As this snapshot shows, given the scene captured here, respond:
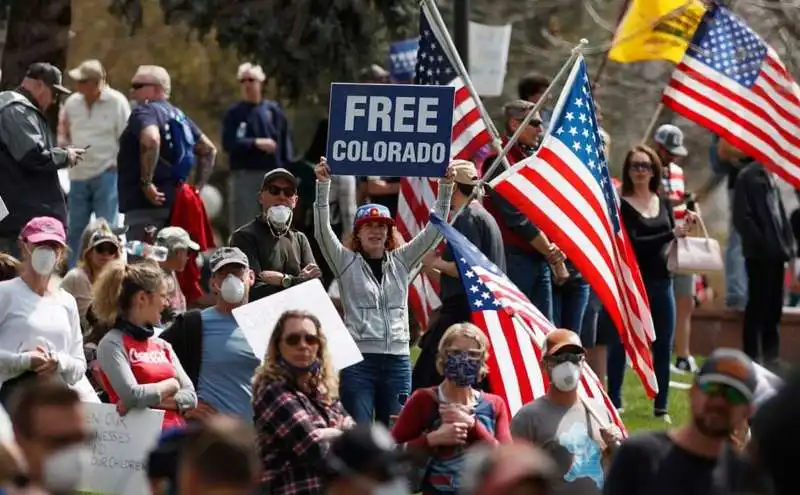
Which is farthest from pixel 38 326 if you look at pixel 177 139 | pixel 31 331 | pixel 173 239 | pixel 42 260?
pixel 177 139

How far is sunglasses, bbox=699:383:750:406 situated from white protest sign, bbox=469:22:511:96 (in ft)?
44.4

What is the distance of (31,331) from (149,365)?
0.60m

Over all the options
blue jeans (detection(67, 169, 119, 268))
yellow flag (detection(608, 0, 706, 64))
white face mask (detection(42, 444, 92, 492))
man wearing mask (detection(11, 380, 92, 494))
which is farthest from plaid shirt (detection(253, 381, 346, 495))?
blue jeans (detection(67, 169, 119, 268))

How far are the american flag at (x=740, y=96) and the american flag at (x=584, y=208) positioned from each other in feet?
7.16

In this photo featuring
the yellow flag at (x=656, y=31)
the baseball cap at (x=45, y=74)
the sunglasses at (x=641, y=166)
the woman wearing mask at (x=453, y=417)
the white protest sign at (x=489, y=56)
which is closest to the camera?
the woman wearing mask at (x=453, y=417)

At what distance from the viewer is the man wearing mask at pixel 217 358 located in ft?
38.9

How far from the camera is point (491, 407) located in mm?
11016

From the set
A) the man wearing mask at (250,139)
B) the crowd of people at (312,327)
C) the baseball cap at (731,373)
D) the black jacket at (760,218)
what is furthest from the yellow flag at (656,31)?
the baseball cap at (731,373)

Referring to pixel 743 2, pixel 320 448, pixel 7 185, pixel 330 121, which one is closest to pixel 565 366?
pixel 320 448

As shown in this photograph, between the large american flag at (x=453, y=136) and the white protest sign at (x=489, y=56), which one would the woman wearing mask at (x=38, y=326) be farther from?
the white protest sign at (x=489, y=56)

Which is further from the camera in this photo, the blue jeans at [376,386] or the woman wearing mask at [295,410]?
the blue jeans at [376,386]

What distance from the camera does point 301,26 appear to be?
22.9 m

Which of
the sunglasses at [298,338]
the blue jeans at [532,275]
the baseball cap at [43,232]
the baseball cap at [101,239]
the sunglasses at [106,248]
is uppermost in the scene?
the baseball cap at [43,232]

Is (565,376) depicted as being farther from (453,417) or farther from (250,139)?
(250,139)
